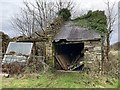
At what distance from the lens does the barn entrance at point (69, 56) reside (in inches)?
514

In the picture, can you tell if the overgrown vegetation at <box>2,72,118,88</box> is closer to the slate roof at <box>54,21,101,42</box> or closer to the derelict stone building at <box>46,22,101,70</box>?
the derelict stone building at <box>46,22,101,70</box>

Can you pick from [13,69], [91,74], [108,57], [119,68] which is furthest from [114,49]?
[13,69]

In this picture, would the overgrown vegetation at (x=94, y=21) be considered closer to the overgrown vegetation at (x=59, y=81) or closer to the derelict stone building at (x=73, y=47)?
the derelict stone building at (x=73, y=47)

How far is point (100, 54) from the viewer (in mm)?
12211

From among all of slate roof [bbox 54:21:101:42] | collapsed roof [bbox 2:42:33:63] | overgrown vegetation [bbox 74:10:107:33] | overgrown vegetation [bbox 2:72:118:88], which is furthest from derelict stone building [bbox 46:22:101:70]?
overgrown vegetation [bbox 2:72:118:88]

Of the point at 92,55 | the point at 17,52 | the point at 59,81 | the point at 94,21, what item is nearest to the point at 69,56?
the point at 92,55

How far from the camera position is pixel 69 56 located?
13.8 m

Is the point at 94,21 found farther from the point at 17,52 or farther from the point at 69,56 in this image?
the point at 17,52

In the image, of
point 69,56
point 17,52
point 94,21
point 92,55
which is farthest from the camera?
point 69,56

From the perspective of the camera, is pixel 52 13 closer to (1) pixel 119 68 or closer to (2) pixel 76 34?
(2) pixel 76 34

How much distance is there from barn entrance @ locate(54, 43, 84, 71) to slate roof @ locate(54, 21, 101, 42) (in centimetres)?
55

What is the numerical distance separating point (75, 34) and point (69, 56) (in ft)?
4.33

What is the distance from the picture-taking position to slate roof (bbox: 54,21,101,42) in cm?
1262

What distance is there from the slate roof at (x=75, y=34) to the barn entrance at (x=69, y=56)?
55cm
